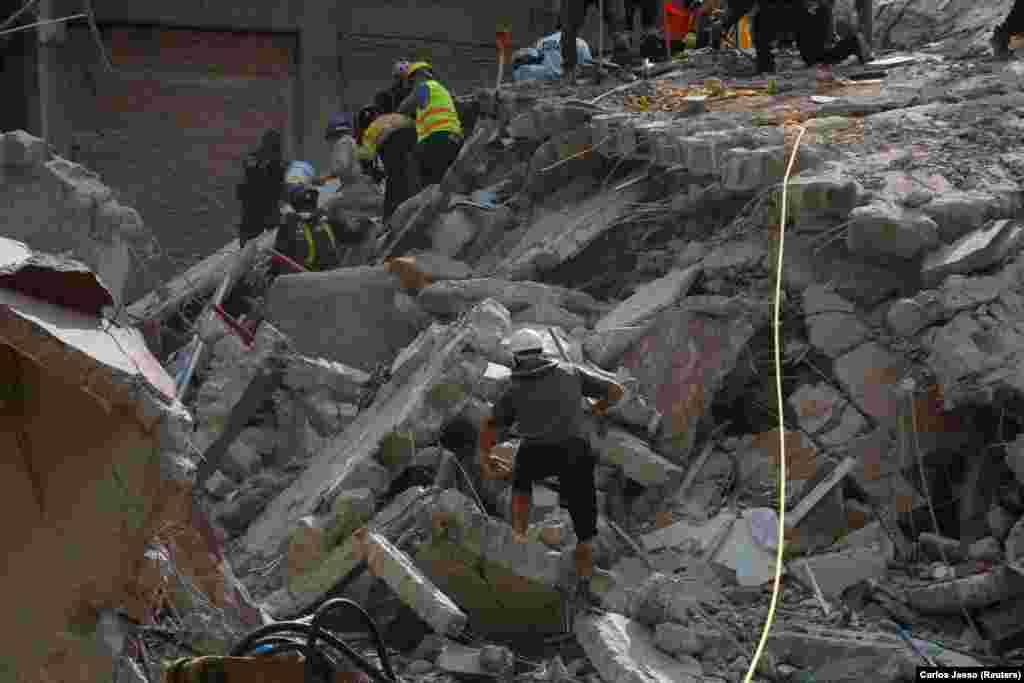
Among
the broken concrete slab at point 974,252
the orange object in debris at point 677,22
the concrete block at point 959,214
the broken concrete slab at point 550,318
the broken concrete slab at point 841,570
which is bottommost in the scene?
the broken concrete slab at point 841,570

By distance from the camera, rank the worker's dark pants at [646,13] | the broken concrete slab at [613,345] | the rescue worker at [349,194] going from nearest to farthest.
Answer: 1. the broken concrete slab at [613,345]
2. the rescue worker at [349,194]
3. the worker's dark pants at [646,13]

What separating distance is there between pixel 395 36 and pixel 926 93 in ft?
37.9

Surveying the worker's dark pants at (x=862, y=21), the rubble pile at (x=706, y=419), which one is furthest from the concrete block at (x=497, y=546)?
the worker's dark pants at (x=862, y=21)

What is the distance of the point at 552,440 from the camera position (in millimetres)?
8125

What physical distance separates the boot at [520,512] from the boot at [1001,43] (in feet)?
20.1

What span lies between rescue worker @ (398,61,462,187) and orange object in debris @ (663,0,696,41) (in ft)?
9.27

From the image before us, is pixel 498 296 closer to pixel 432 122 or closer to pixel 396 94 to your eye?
pixel 432 122

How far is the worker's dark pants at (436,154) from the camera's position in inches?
539

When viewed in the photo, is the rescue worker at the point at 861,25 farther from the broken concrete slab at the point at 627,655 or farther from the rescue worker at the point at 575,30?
the broken concrete slab at the point at 627,655

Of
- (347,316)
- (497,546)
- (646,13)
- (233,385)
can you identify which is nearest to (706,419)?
(497,546)

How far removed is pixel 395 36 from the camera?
2220 centimetres

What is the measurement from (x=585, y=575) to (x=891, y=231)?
2.42 m

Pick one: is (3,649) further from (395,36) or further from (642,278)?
(395,36)

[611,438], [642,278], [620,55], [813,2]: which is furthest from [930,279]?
[620,55]
